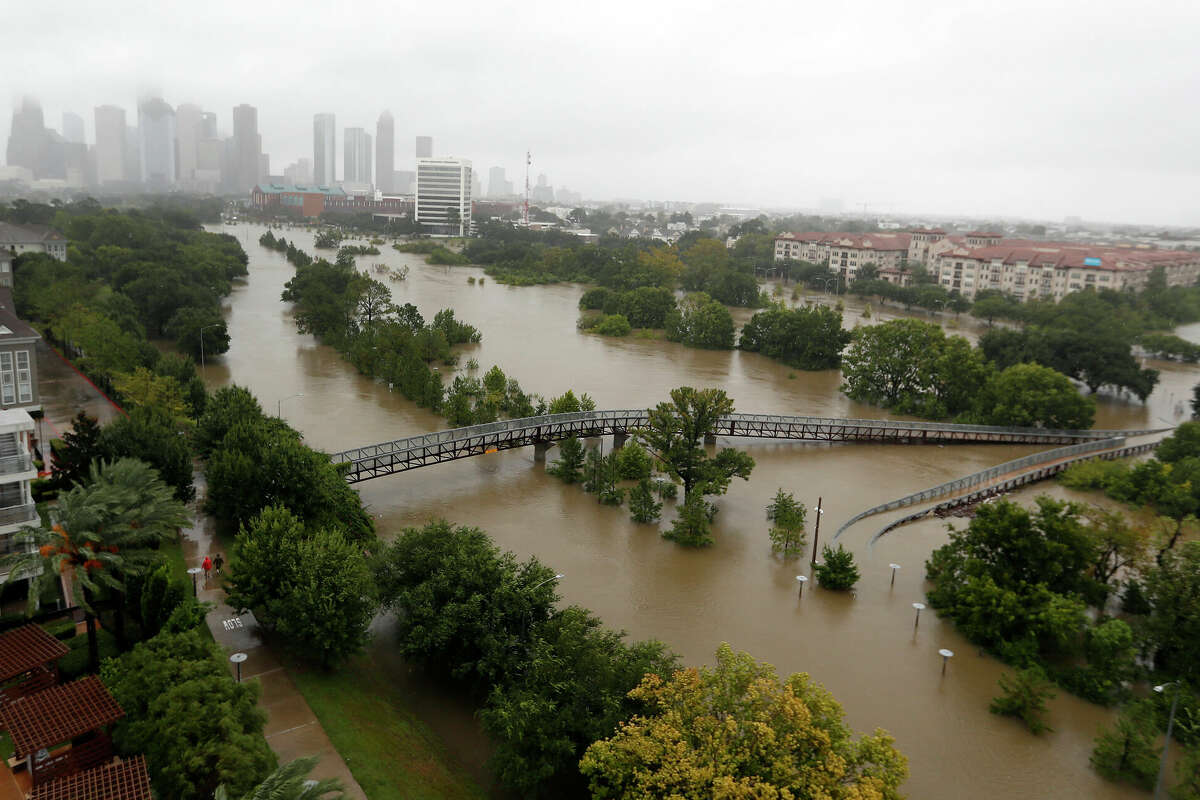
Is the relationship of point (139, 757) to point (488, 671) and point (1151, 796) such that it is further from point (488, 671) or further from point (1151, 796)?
point (1151, 796)

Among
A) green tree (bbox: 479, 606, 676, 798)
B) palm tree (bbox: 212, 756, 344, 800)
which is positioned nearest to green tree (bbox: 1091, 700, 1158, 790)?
green tree (bbox: 479, 606, 676, 798)

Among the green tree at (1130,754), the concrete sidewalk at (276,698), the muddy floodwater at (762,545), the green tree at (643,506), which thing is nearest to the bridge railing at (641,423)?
the muddy floodwater at (762,545)

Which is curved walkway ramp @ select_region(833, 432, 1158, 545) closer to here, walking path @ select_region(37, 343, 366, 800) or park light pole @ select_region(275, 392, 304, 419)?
walking path @ select_region(37, 343, 366, 800)

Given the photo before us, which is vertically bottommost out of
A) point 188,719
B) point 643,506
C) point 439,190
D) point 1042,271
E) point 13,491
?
point 643,506

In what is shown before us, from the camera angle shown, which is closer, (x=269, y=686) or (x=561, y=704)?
(x=561, y=704)

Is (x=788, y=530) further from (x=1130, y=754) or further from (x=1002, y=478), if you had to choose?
(x=1002, y=478)

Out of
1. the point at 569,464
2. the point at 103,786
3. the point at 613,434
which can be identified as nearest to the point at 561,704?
the point at 103,786
